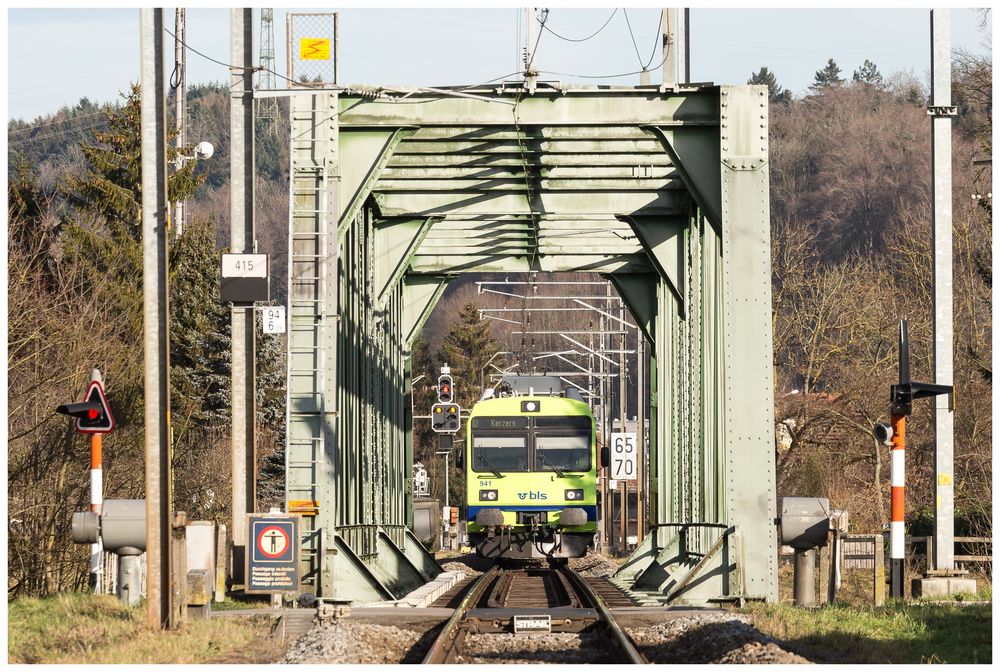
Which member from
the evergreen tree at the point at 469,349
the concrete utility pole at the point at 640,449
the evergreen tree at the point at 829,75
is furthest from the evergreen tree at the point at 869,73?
the concrete utility pole at the point at 640,449

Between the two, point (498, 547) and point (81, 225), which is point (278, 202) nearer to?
point (81, 225)

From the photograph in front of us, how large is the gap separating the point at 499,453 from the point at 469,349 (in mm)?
68188

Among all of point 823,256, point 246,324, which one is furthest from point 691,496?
point 823,256

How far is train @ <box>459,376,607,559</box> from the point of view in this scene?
28469mm

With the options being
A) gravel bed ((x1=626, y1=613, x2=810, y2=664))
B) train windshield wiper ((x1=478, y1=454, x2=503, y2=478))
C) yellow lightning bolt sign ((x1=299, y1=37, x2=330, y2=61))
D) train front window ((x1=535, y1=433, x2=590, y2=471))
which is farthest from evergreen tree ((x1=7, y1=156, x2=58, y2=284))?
gravel bed ((x1=626, y1=613, x2=810, y2=664))

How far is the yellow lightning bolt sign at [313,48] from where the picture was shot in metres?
18.1

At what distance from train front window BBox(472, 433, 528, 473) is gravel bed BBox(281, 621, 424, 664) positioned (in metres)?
14.4

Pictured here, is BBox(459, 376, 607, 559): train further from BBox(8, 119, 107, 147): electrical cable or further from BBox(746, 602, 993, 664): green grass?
BBox(8, 119, 107, 147): electrical cable

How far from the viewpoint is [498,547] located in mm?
28422

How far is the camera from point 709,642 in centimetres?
1213

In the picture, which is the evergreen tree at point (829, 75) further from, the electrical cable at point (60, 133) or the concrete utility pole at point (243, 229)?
the concrete utility pole at point (243, 229)

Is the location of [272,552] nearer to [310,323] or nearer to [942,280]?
[310,323]

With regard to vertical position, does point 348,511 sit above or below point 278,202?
below

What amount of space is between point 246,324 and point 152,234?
5.67 meters
